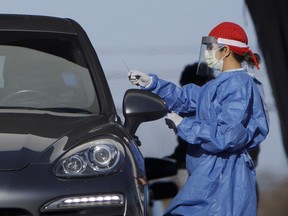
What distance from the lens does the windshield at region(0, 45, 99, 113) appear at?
19.8 feet

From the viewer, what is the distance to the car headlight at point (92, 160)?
5219 mm

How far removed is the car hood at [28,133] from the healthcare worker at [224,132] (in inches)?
34.1

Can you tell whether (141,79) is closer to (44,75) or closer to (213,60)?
(213,60)

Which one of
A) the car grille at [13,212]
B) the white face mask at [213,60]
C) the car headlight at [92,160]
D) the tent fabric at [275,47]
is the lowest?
the tent fabric at [275,47]

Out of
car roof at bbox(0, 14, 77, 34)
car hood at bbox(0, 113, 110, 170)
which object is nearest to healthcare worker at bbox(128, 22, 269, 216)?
car roof at bbox(0, 14, 77, 34)

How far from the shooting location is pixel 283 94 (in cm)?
888

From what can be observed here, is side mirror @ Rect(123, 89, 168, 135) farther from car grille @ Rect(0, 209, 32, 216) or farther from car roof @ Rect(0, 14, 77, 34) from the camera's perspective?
car grille @ Rect(0, 209, 32, 216)

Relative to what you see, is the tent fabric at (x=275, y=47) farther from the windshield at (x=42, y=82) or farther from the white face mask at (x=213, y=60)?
the windshield at (x=42, y=82)

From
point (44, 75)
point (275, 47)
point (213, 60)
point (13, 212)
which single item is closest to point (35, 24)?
point (44, 75)

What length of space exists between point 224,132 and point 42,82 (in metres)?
1.01

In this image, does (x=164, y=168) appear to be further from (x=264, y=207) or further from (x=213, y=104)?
(x=213, y=104)

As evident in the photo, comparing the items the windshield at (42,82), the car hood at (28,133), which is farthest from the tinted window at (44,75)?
the car hood at (28,133)

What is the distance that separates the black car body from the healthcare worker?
596 millimetres

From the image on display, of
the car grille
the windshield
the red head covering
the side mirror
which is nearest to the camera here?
the car grille
